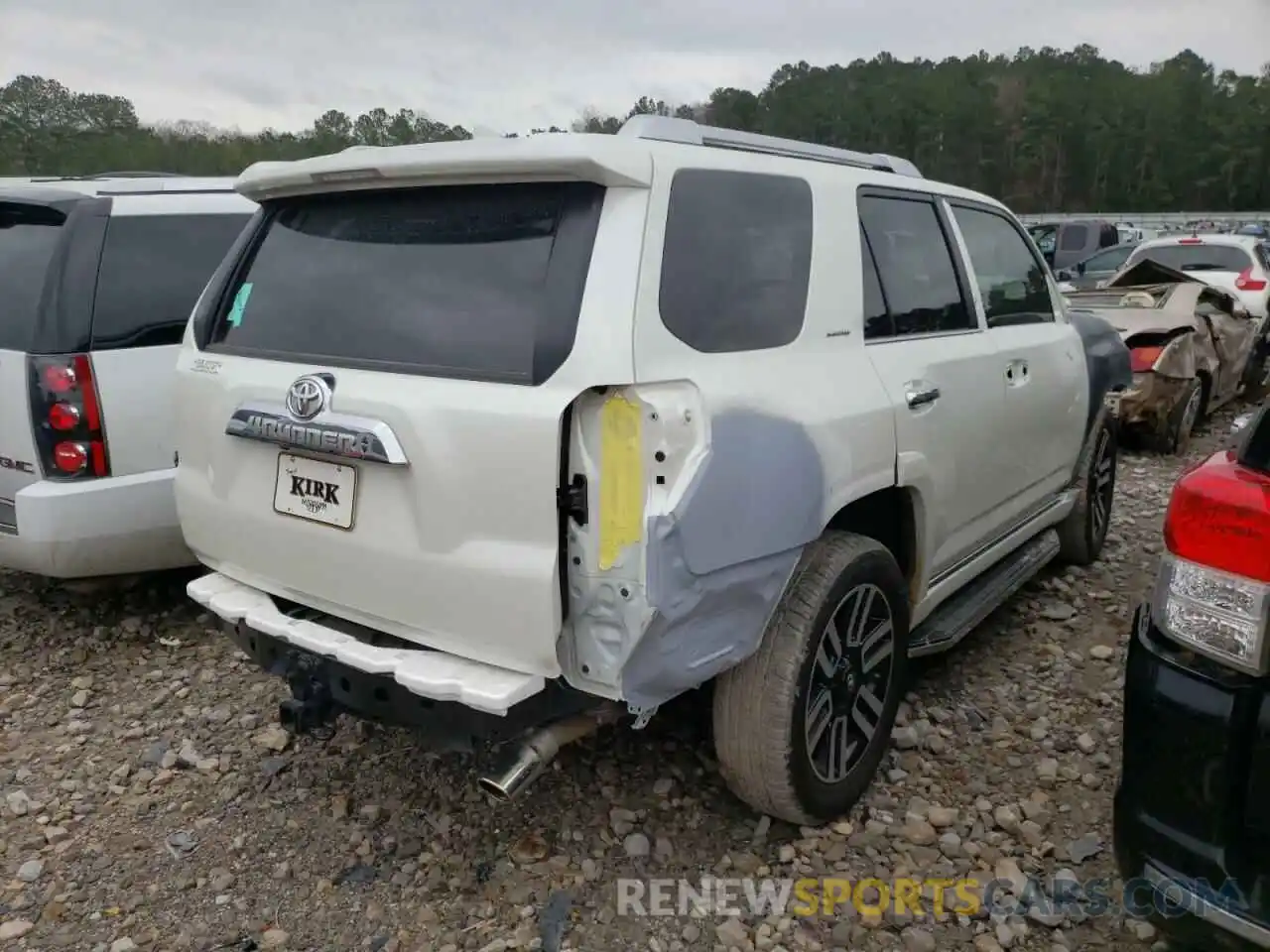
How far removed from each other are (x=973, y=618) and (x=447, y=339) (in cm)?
223

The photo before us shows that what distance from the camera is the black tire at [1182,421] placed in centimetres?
736

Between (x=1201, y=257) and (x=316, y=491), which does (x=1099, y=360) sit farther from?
(x=1201, y=257)

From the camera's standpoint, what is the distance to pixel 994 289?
12.6 feet

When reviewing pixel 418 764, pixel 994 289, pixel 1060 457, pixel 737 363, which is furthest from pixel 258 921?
→ pixel 1060 457

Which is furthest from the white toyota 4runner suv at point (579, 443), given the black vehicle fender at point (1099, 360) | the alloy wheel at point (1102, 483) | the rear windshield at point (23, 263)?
the alloy wheel at point (1102, 483)

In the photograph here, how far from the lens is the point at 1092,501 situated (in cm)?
491

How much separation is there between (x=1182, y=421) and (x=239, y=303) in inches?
278

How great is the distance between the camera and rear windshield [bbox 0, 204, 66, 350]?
379 cm

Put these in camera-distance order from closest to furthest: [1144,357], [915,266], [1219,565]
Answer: [1219,565], [915,266], [1144,357]

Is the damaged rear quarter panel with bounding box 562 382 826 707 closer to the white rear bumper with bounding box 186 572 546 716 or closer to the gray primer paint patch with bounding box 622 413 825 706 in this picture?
the gray primer paint patch with bounding box 622 413 825 706

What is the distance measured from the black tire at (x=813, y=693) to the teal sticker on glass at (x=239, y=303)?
175cm

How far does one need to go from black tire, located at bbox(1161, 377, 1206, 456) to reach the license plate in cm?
688

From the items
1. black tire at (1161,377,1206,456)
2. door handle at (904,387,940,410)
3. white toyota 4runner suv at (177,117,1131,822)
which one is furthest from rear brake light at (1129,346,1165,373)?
door handle at (904,387,940,410)

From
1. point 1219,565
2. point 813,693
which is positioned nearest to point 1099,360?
point 813,693
